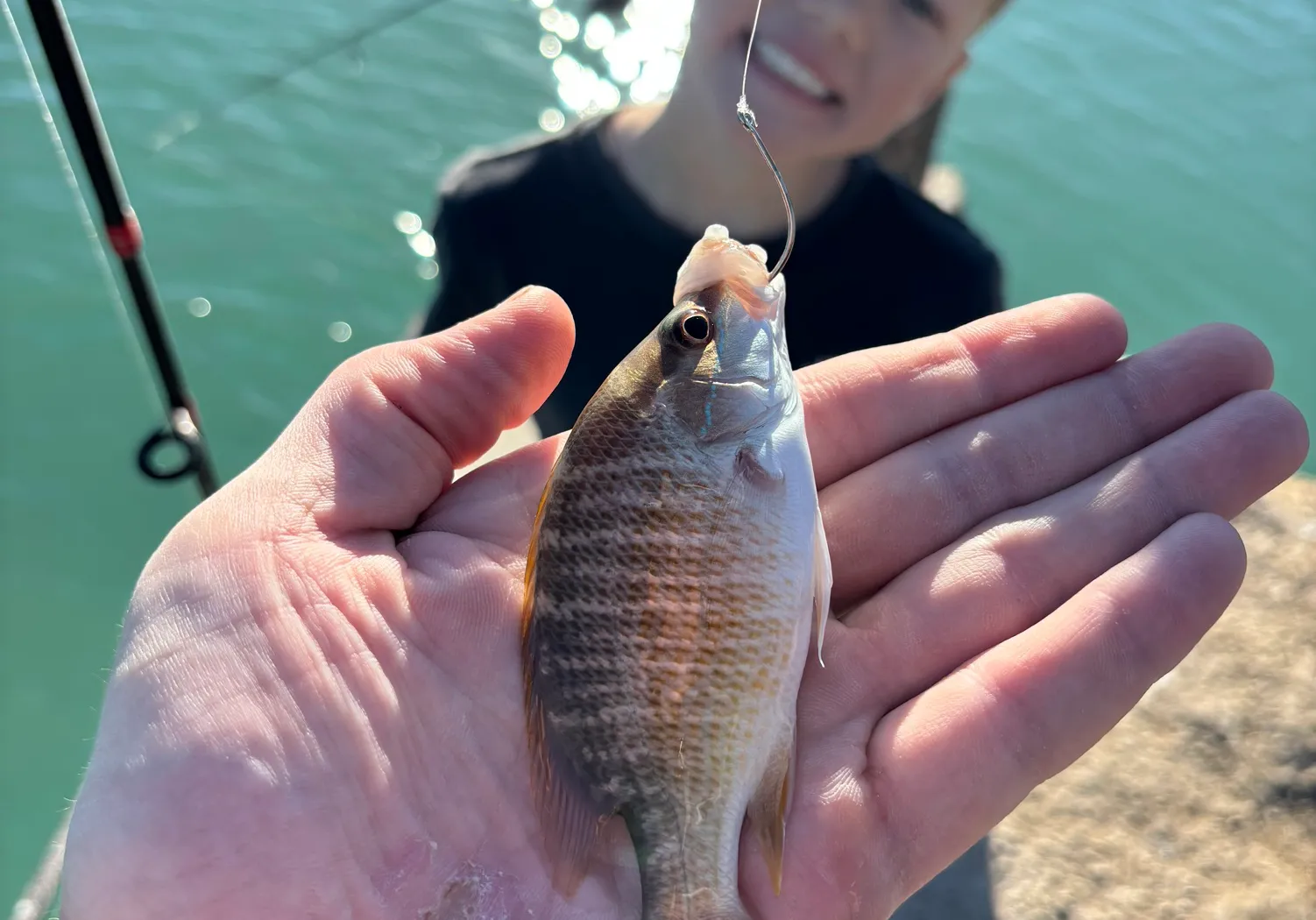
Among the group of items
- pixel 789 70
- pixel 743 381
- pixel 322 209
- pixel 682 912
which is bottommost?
pixel 322 209

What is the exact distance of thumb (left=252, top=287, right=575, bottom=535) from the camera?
212 cm

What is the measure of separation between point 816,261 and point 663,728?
231cm

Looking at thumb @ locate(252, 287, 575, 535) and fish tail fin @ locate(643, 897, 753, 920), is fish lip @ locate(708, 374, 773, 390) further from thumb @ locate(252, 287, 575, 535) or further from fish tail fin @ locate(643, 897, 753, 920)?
fish tail fin @ locate(643, 897, 753, 920)

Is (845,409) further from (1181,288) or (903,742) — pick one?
(1181,288)

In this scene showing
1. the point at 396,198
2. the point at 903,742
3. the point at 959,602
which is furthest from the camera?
the point at 396,198

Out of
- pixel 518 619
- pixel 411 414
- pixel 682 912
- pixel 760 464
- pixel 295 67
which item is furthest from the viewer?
pixel 295 67

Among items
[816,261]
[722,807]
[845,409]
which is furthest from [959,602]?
[816,261]

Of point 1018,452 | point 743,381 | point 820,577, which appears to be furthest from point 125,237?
point 1018,452

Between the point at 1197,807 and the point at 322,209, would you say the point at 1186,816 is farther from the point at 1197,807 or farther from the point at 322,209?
the point at 322,209

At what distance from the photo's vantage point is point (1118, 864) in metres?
3.03

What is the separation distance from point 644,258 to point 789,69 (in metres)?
0.91

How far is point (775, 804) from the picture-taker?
1.90 m

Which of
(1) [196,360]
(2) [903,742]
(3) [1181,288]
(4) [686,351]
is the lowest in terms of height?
(3) [1181,288]

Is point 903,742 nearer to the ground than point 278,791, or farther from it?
nearer to the ground
